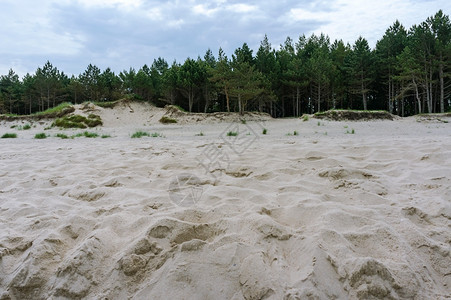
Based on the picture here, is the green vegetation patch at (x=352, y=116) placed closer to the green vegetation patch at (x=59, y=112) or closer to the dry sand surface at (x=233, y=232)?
the dry sand surface at (x=233, y=232)

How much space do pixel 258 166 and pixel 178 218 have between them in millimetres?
1584

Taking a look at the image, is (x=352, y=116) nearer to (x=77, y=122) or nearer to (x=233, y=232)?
(x=233, y=232)

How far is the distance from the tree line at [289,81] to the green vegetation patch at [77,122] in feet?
24.5

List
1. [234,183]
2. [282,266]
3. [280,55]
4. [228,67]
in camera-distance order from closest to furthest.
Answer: [282,266] < [234,183] < [228,67] < [280,55]

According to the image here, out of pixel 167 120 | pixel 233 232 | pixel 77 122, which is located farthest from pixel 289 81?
pixel 233 232

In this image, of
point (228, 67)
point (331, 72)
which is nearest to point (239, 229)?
point (228, 67)

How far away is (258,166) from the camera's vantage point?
3.21 m

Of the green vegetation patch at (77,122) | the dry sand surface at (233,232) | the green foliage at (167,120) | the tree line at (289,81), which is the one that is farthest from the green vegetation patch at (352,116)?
the green vegetation patch at (77,122)

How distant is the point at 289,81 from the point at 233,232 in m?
26.5

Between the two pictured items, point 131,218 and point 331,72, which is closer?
point 131,218

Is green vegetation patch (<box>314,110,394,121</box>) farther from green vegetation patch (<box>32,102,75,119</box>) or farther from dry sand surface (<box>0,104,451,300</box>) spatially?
green vegetation patch (<box>32,102,75,119</box>)

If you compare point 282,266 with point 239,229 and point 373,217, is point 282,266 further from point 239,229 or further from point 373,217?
point 373,217

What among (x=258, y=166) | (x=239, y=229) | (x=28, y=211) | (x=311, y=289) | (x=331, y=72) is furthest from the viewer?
(x=331, y=72)

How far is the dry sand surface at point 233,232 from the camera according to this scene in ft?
4.10
